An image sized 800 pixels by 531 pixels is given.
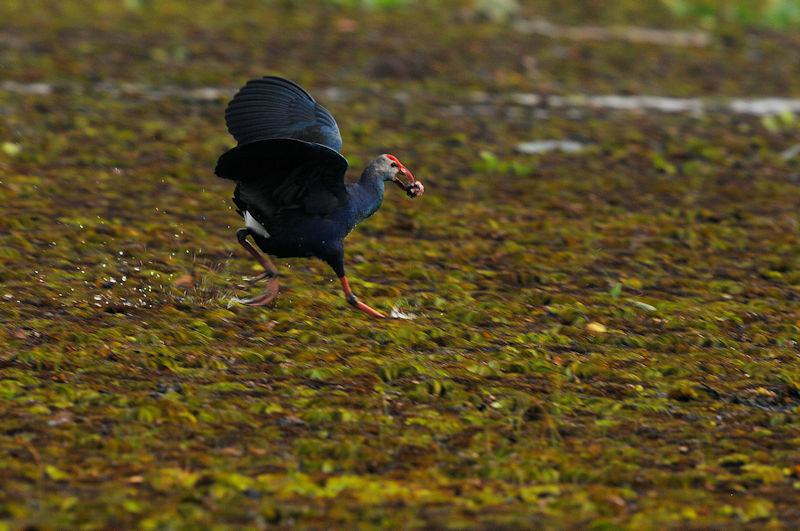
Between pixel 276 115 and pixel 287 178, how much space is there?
0.52 metres

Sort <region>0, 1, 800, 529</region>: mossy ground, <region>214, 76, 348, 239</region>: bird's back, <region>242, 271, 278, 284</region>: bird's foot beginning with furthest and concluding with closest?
1. <region>242, 271, 278, 284</region>: bird's foot
2. <region>214, 76, 348, 239</region>: bird's back
3. <region>0, 1, 800, 529</region>: mossy ground

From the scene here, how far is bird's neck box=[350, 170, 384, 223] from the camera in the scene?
716 cm

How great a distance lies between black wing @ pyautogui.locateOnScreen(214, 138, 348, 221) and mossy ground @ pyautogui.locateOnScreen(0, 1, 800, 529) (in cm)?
69

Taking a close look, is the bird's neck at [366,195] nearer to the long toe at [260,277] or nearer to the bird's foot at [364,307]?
the bird's foot at [364,307]

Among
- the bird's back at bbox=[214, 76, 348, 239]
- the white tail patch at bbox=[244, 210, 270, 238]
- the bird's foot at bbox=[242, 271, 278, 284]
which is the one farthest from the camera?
the bird's foot at bbox=[242, 271, 278, 284]

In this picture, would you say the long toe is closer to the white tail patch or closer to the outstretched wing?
the white tail patch

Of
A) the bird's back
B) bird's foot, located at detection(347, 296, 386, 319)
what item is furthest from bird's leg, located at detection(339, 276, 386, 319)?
the bird's back

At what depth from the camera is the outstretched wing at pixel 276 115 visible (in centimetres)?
723

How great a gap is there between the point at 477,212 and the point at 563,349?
320 centimetres

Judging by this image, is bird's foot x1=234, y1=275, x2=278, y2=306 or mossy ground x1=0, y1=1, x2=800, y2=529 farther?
bird's foot x1=234, y1=275, x2=278, y2=306

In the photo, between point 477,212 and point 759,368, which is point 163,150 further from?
point 759,368

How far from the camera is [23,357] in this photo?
20.4 feet

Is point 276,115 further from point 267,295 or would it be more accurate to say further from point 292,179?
point 267,295

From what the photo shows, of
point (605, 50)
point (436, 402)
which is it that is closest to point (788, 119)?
point (605, 50)
